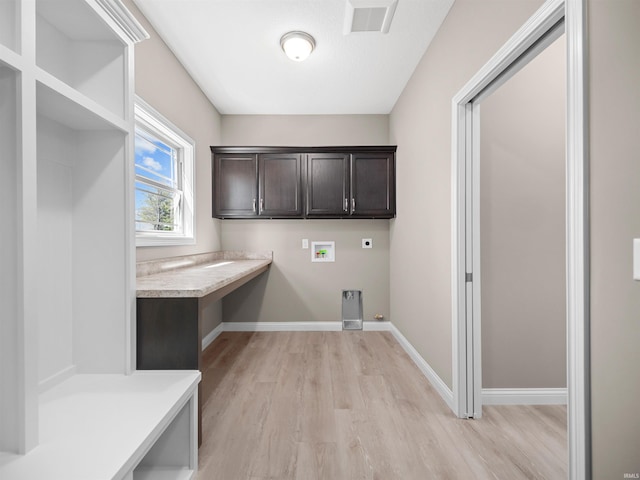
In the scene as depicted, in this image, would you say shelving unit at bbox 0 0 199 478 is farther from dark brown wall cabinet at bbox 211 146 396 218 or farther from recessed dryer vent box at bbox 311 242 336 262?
recessed dryer vent box at bbox 311 242 336 262

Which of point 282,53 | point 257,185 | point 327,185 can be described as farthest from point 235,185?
point 282,53

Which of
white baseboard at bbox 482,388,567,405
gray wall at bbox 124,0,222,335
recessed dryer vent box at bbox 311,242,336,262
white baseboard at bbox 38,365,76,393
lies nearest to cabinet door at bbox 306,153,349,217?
recessed dryer vent box at bbox 311,242,336,262

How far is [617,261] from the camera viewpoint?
91 centimetres

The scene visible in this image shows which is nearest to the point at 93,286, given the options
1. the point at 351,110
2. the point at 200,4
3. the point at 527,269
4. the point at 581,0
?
the point at 200,4

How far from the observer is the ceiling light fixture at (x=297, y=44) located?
2.24m

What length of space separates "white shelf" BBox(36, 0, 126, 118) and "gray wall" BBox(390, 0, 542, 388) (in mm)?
1813

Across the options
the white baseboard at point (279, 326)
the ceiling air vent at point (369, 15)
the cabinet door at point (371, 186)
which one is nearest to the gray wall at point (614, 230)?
the ceiling air vent at point (369, 15)

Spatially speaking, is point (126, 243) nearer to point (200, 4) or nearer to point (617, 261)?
point (200, 4)

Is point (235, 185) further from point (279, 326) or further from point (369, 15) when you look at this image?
point (369, 15)

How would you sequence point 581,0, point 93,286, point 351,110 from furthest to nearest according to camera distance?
point 351,110
point 93,286
point 581,0

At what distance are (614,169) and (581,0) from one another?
578mm

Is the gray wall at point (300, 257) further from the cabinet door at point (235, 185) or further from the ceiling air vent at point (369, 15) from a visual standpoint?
the ceiling air vent at point (369, 15)

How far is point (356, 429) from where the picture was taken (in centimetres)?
176

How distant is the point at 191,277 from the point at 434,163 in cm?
194
